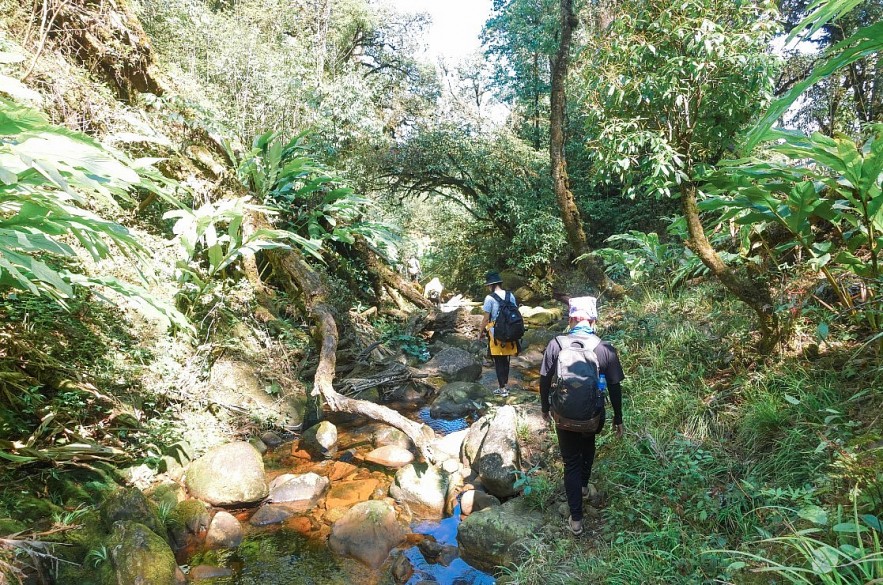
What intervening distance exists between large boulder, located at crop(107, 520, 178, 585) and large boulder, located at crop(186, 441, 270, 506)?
36.0 inches

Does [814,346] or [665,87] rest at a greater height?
[665,87]

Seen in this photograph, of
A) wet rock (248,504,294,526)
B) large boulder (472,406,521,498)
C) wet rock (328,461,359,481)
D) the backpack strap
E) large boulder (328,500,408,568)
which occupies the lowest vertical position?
wet rock (328,461,359,481)

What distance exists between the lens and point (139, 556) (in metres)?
3.24

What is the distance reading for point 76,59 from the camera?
638cm

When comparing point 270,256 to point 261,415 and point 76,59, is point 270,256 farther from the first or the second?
point 76,59

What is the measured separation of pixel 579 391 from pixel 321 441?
358 centimetres

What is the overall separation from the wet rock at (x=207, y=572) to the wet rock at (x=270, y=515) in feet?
2.05

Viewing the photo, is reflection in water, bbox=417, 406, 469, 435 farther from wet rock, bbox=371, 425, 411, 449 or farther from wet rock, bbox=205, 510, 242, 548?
wet rock, bbox=205, 510, 242, 548


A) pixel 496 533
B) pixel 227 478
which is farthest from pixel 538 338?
pixel 227 478

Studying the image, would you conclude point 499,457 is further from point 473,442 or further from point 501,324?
point 501,324

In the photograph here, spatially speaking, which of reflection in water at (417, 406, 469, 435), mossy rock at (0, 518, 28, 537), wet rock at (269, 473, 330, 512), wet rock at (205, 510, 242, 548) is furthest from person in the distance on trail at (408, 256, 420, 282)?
mossy rock at (0, 518, 28, 537)

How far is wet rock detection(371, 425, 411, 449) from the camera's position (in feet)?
18.8

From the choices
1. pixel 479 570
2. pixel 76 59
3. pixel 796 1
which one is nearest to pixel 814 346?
pixel 479 570

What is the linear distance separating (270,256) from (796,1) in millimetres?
14568
